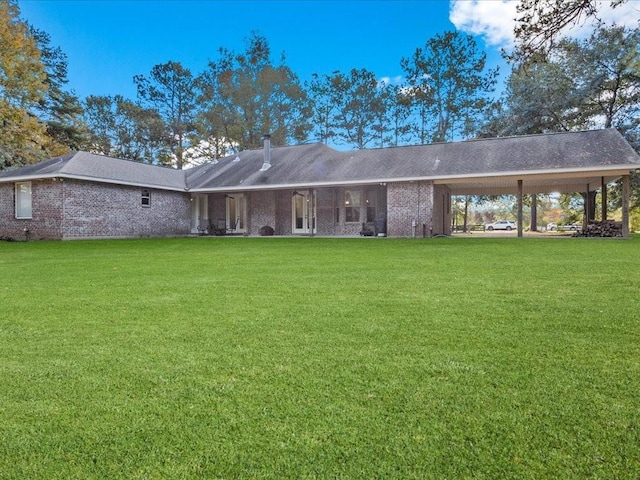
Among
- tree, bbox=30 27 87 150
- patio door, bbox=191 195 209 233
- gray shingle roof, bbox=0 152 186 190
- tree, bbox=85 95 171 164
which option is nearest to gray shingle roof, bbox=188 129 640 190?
patio door, bbox=191 195 209 233

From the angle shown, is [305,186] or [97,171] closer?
[97,171]

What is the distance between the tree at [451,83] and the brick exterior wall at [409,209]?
15.2m

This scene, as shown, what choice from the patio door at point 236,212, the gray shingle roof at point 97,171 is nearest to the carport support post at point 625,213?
the patio door at point 236,212

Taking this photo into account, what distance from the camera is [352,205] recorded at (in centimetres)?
1950

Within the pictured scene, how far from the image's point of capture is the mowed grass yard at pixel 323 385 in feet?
5.35

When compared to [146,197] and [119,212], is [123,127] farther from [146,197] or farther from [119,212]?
[119,212]

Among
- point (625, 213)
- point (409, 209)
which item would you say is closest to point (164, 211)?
point (409, 209)

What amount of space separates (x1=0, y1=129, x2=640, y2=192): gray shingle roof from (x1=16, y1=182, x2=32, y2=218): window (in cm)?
48

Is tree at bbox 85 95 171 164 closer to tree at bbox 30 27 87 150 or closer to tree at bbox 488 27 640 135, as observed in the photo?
tree at bbox 30 27 87 150

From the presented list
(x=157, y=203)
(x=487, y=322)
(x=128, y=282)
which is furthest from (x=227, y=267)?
(x=157, y=203)

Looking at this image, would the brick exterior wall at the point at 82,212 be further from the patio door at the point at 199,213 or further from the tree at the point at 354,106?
the tree at the point at 354,106

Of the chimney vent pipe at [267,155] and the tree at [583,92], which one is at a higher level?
the tree at [583,92]

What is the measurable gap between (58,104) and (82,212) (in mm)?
15547

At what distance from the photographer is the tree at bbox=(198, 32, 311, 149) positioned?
3244 cm
